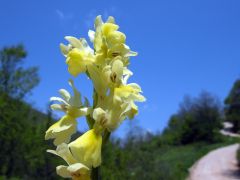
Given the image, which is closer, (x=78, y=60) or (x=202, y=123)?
(x=78, y=60)

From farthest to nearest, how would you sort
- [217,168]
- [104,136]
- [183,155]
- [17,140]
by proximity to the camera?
[183,155] → [217,168] → [17,140] → [104,136]

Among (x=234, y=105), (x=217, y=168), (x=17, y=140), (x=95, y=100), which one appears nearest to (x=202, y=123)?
(x=234, y=105)

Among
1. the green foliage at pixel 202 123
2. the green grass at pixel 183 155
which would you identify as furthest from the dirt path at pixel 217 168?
the green foliage at pixel 202 123

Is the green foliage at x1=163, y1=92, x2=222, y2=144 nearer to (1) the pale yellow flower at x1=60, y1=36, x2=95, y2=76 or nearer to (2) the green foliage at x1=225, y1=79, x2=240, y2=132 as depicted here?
(2) the green foliage at x1=225, y1=79, x2=240, y2=132

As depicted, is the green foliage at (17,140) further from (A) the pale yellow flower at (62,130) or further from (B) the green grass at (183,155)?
(A) the pale yellow flower at (62,130)

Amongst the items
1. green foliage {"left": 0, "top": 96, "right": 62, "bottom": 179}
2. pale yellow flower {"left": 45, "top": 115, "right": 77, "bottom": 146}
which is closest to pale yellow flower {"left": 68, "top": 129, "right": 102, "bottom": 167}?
pale yellow flower {"left": 45, "top": 115, "right": 77, "bottom": 146}

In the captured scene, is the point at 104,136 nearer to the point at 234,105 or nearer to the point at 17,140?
the point at 17,140
